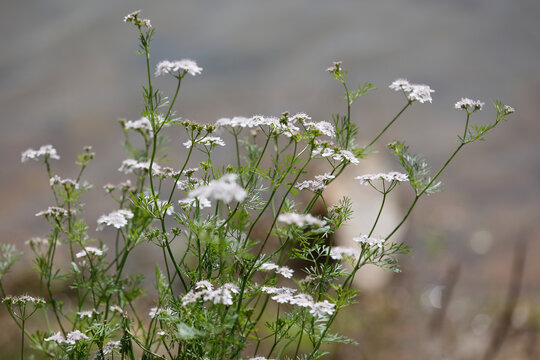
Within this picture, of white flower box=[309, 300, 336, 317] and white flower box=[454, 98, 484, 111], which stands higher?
white flower box=[454, 98, 484, 111]

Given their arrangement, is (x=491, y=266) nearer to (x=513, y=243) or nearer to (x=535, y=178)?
(x=513, y=243)

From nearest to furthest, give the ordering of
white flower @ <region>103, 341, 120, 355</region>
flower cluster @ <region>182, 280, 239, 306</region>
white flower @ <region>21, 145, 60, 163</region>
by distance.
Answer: flower cluster @ <region>182, 280, 239, 306</region> < white flower @ <region>103, 341, 120, 355</region> < white flower @ <region>21, 145, 60, 163</region>

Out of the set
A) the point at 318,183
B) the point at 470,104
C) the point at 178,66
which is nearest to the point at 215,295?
the point at 318,183

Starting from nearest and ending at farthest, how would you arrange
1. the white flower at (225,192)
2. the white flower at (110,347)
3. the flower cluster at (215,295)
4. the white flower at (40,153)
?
1. the white flower at (225,192)
2. the flower cluster at (215,295)
3. the white flower at (110,347)
4. the white flower at (40,153)

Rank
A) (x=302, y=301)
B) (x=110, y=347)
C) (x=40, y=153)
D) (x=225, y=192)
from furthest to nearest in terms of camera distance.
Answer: (x=40, y=153)
(x=110, y=347)
(x=302, y=301)
(x=225, y=192)

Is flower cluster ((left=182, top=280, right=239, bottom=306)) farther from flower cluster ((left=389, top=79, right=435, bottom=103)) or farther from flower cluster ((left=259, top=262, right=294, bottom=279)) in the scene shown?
flower cluster ((left=389, top=79, right=435, bottom=103))

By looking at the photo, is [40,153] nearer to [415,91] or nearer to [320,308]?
[320,308]

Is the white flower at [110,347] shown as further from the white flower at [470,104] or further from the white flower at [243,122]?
the white flower at [470,104]

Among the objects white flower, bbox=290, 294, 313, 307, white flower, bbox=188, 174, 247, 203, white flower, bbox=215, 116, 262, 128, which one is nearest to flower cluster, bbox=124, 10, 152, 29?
white flower, bbox=215, 116, 262, 128

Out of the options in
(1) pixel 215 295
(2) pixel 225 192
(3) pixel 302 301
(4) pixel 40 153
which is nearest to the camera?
(2) pixel 225 192

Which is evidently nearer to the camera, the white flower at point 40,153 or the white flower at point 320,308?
the white flower at point 320,308

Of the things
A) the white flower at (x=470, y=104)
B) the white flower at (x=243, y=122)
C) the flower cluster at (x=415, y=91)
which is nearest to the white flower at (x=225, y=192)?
the white flower at (x=243, y=122)

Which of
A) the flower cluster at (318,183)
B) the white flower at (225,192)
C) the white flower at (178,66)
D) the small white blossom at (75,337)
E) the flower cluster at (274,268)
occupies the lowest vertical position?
the small white blossom at (75,337)
